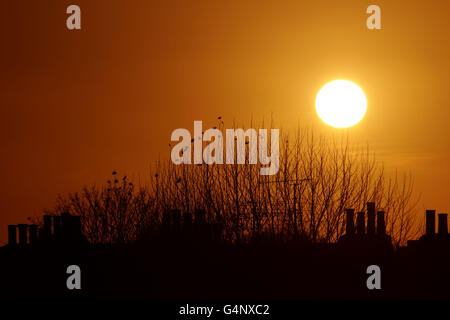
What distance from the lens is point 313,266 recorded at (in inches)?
1056

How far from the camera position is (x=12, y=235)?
35.6 m

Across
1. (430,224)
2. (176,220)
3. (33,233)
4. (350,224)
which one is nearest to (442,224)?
(430,224)

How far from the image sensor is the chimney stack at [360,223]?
2835cm

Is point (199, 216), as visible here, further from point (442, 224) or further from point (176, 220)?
point (442, 224)

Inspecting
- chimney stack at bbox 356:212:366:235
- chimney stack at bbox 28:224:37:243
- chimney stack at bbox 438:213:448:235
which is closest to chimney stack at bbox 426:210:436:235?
chimney stack at bbox 438:213:448:235

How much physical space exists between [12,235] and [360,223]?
14858 millimetres

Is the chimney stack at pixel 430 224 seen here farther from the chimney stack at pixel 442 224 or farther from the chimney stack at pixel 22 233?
the chimney stack at pixel 22 233

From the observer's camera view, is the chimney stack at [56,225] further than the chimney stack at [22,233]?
No

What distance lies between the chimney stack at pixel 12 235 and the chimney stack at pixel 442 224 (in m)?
17.2

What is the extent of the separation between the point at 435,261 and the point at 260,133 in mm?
7847

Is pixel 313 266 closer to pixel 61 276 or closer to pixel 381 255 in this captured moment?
pixel 381 255

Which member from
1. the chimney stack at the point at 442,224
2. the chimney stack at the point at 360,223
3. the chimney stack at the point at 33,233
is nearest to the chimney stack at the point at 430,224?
the chimney stack at the point at 442,224
